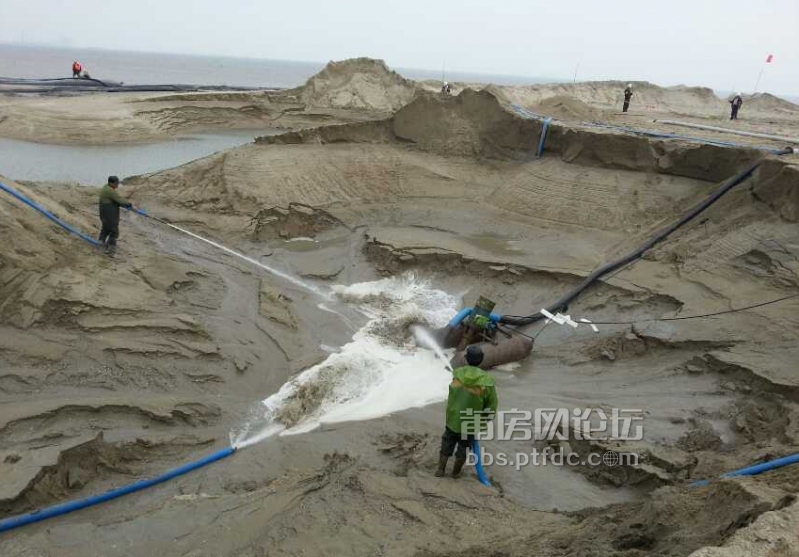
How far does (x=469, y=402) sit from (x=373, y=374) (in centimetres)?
278

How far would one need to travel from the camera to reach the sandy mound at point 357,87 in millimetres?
27641

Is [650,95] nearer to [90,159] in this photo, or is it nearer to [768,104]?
[768,104]

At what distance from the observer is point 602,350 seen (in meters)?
6.96

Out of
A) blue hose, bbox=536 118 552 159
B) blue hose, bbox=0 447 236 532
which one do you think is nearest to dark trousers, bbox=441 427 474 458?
blue hose, bbox=0 447 236 532

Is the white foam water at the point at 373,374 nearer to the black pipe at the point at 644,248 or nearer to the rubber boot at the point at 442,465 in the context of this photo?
the black pipe at the point at 644,248

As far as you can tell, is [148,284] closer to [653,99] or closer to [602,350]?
[602,350]

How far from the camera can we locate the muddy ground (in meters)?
3.73

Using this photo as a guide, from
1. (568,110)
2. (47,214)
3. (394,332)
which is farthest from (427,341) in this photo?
(568,110)

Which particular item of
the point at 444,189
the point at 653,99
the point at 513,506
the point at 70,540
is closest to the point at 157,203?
the point at 444,189

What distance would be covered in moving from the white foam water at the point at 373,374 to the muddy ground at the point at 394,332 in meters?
0.26

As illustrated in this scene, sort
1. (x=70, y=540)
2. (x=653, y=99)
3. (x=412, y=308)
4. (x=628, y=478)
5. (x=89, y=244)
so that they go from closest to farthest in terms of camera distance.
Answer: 1. (x=70, y=540)
2. (x=628, y=478)
3. (x=89, y=244)
4. (x=412, y=308)
5. (x=653, y=99)

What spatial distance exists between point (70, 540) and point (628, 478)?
14.7 ft

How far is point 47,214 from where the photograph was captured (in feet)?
23.9

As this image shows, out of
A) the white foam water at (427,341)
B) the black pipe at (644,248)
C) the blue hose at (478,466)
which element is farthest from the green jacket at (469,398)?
the black pipe at (644,248)
